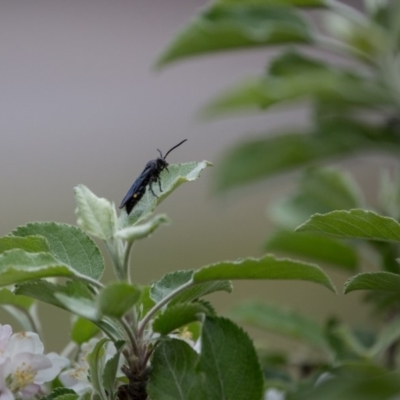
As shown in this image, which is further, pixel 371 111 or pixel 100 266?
pixel 371 111

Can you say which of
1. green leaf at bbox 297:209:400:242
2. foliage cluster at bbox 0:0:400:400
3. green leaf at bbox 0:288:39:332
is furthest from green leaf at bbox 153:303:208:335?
green leaf at bbox 0:288:39:332

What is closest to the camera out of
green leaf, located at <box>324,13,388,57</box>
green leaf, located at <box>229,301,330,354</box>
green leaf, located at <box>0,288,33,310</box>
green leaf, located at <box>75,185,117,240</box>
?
green leaf, located at <box>75,185,117,240</box>

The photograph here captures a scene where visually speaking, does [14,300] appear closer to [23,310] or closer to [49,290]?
[23,310]

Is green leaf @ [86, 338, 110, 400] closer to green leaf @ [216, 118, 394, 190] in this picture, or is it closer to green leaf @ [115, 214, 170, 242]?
green leaf @ [115, 214, 170, 242]

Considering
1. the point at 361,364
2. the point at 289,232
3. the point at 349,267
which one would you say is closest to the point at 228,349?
the point at 361,364

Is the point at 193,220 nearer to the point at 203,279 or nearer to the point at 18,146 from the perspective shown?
the point at 18,146

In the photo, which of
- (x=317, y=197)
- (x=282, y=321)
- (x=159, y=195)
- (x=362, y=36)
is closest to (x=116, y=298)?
(x=159, y=195)
